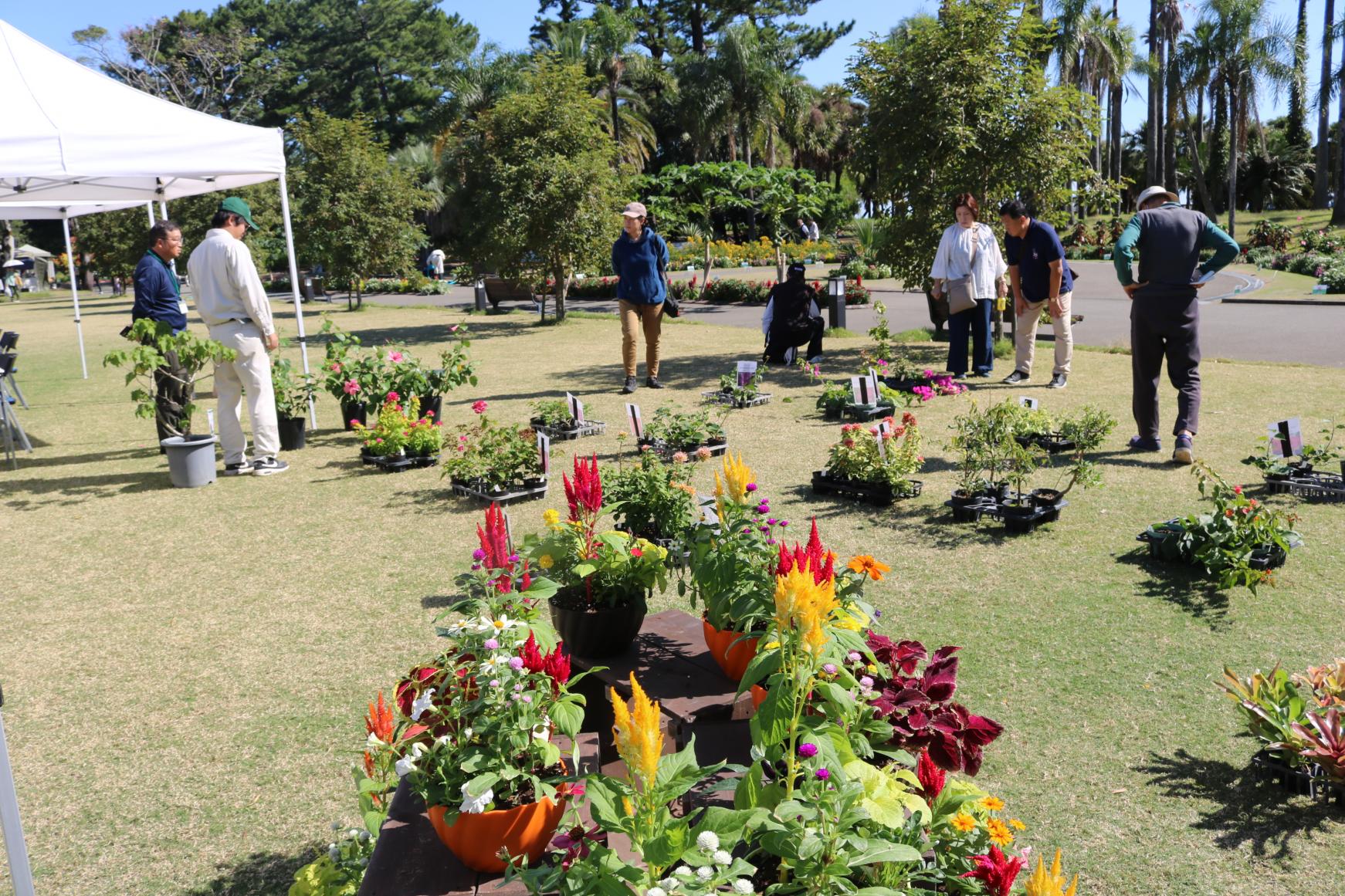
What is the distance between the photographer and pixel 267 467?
8250mm

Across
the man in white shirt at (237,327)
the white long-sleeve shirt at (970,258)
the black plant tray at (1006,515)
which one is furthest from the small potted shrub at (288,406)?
the white long-sleeve shirt at (970,258)

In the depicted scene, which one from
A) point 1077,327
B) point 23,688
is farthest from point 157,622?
point 1077,327

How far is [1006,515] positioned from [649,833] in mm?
4459

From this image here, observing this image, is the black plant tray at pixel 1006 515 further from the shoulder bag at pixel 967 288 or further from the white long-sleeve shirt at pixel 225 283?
the white long-sleeve shirt at pixel 225 283

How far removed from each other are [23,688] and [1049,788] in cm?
418

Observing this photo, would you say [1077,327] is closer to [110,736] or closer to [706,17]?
[110,736]

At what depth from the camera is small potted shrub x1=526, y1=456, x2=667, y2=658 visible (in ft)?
11.1

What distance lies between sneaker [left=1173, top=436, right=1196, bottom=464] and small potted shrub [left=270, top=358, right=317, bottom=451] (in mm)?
7033

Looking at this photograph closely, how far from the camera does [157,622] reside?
5090 mm

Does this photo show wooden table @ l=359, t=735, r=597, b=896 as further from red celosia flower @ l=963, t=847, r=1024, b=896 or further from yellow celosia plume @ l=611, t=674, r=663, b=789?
red celosia flower @ l=963, t=847, r=1024, b=896

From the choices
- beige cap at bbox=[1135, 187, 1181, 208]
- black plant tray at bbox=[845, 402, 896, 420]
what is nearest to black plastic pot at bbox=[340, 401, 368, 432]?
black plant tray at bbox=[845, 402, 896, 420]

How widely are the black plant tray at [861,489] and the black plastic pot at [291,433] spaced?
4770 millimetres

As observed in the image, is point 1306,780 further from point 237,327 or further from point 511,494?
point 237,327

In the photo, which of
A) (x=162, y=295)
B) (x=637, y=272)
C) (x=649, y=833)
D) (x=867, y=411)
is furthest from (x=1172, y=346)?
(x=162, y=295)
